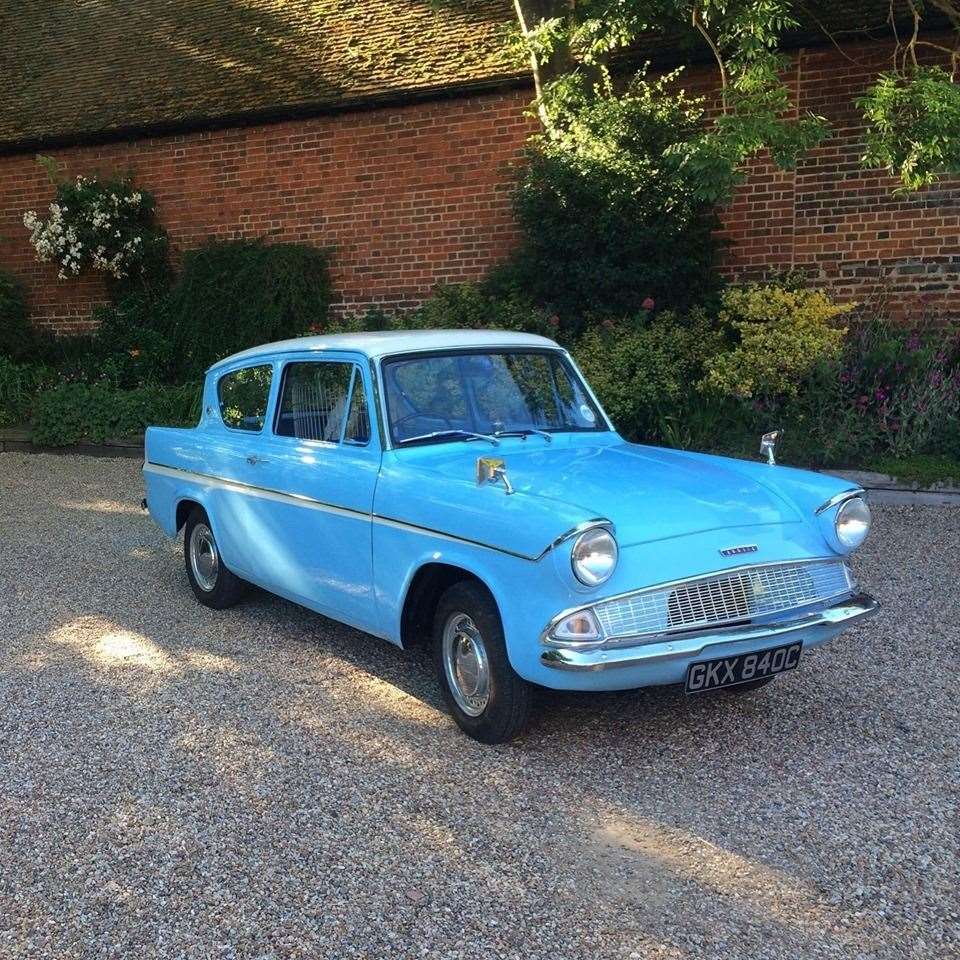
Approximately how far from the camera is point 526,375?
4.83 m

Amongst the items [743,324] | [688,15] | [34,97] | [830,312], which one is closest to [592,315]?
[743,324]

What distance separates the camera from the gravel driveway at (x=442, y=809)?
269 centimetres

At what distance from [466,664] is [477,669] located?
0.07 meters

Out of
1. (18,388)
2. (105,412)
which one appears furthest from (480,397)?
(18,388)

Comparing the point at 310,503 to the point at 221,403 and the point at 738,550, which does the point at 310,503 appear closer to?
the point at 221,403

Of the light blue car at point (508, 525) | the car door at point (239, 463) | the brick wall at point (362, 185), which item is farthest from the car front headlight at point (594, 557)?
the brick wall at point (362, 185)

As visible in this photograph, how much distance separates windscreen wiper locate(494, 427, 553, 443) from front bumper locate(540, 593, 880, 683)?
138cm

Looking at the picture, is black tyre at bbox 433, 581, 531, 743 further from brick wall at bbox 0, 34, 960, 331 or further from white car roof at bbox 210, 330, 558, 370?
brick wall at bbox 0, 34, 960, 331

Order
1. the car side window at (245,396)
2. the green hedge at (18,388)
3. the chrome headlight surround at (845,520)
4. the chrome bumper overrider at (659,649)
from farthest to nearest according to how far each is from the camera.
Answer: the green hedge at (18,388) → the car side window at (245,396) → the chrome headlight surround at (845,520) → the chrome bumper overrider at (659,649)

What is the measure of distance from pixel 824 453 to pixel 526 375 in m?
4.73

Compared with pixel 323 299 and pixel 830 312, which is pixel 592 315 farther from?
pixel 323 299

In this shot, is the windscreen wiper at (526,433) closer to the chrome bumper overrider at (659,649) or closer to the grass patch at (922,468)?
the chrome bumper overrider at (659,649)

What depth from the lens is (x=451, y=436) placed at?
4.44m

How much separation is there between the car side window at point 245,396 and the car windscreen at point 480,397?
107cm
